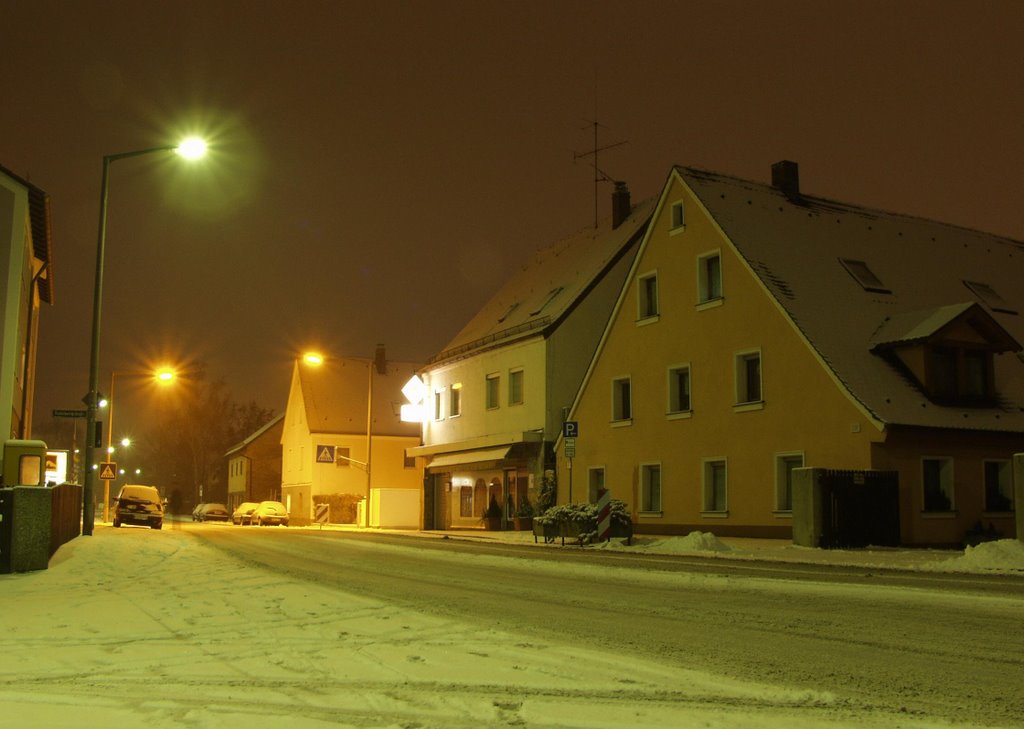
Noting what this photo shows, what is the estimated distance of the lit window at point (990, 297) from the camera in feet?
111

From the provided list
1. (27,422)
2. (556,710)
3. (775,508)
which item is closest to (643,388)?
(775,508)

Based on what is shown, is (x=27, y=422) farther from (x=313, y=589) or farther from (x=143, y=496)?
(x=313, y=589)

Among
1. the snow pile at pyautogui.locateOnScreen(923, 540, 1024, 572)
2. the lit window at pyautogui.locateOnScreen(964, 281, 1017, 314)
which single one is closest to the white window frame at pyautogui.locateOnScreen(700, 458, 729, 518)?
the lit window at pyautogui.locateOnScreen(964, 281, 1017, 314)

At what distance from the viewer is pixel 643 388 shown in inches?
1361

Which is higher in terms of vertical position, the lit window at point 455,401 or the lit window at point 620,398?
the lit window at point 455,401

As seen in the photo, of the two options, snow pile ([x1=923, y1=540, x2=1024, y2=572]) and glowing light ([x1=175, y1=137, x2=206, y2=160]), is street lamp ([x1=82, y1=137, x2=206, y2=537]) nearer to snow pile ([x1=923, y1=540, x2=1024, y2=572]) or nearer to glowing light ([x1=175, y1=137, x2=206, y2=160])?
glowing light ([x1=175, y1=137, x2=206, y2=160])

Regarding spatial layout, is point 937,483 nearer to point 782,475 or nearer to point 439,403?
point 782,475

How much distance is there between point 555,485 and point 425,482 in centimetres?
1148

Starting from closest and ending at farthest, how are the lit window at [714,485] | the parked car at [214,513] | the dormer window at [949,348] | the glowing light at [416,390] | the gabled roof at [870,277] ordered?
1. the gabled roof at [870,277]
2. the dormer window at [949,348]
3. the lit window at [714,485]
4. the glowing light at [416,390]
5. the parked car at [214,513]

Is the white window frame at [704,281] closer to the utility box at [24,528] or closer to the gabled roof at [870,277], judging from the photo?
the gabled roof at [870,277]

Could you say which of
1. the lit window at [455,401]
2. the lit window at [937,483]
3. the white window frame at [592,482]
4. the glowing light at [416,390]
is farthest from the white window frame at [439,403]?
the lit window at [937,483]

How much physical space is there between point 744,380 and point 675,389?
10.8 feet

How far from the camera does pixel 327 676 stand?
7.12 meters

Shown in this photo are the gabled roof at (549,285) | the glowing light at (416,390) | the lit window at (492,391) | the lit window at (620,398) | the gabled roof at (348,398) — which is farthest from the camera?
the gabled roof at (348,398)
